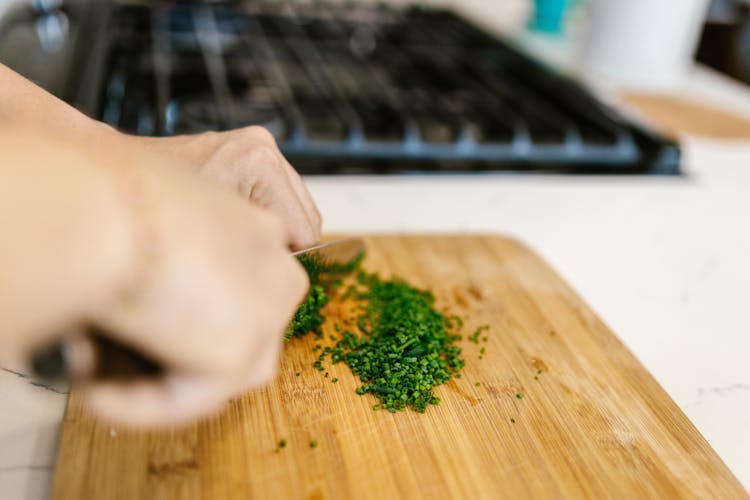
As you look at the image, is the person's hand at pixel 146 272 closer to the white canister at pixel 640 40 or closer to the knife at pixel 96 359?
the knife at pixel 96 359

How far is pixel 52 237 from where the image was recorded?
0.33 meters

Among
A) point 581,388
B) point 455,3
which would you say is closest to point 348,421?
point 581,388

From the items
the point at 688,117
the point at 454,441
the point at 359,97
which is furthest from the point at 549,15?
the point at 454,441

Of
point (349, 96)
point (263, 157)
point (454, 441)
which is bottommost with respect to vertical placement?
point (454, 441)

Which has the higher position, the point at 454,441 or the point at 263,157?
the point at 263,157

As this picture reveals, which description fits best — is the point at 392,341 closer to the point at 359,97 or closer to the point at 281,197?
the point at 281,197

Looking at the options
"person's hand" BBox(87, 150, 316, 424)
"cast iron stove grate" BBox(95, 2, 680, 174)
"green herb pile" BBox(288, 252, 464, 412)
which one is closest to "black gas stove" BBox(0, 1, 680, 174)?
"cast iron stove grate" BBox(95, 2, 680, 174)

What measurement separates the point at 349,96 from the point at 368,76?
177 millimetres

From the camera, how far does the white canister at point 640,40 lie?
1490 millimetres

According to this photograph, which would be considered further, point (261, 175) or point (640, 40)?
point (640, 40)

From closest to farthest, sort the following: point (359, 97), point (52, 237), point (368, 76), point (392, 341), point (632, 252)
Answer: point (52, 237) → point (392, 341) → point (632, 252) → point (359, 97) → point (368, 76)

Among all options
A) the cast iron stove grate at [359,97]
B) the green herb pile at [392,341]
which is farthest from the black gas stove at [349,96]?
the green herb pile at [392,341]

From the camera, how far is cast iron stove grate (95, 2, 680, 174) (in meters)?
1.14

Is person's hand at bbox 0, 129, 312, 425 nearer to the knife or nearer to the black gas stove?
the knife
